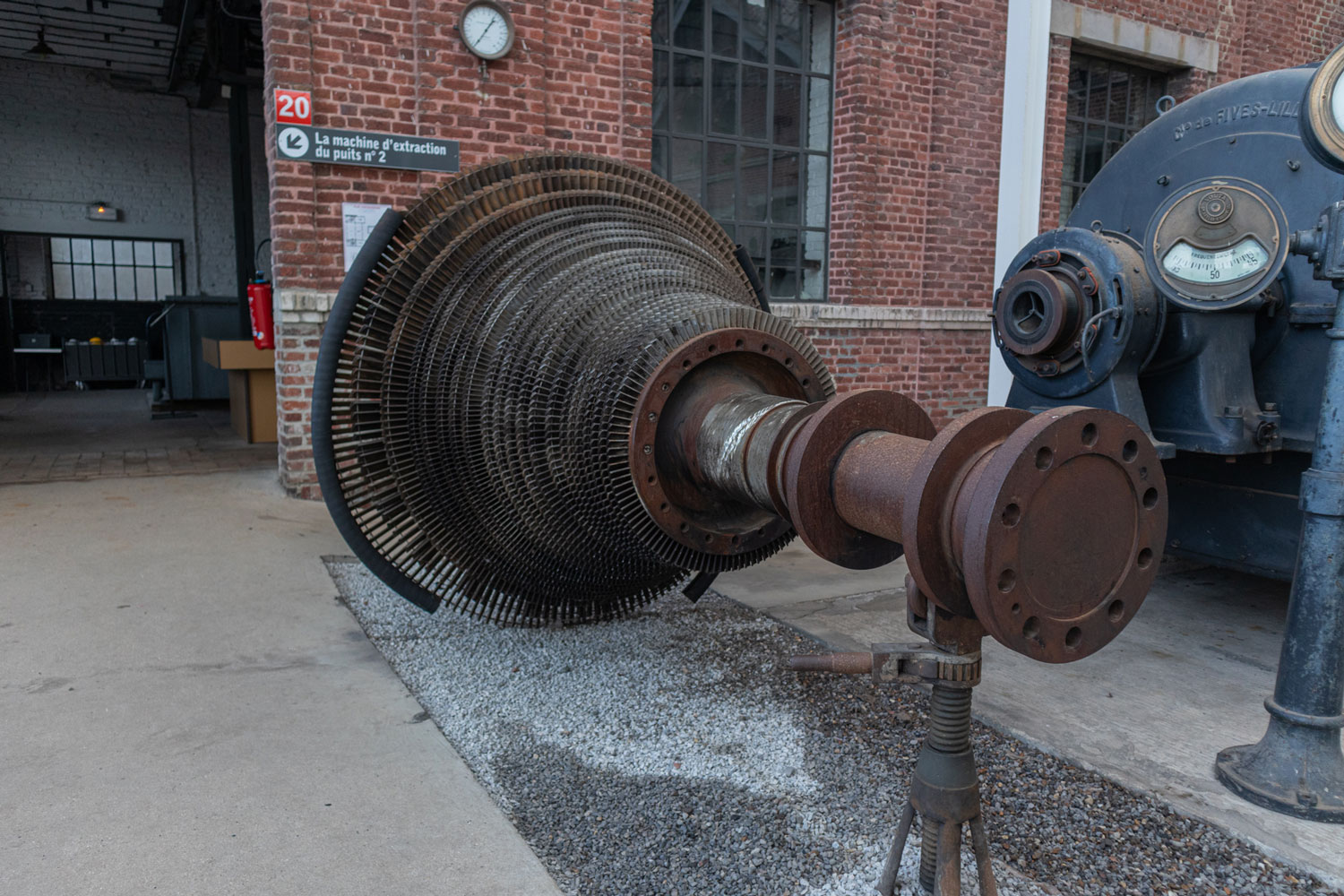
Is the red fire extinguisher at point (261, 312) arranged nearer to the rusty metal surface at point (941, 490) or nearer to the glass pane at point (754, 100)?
the glass pane at point (754, 100)

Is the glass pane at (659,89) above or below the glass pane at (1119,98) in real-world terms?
below

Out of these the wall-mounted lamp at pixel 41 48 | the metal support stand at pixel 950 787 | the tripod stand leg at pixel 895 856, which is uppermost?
the wall-mounted lamp at pixel 41 48

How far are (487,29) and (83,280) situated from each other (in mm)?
11778

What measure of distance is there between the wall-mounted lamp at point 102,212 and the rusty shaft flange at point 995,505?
49.1 ft

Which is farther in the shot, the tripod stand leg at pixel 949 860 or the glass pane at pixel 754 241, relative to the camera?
the glass pane at pixel 754 241

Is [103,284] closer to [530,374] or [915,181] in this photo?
[915,181]

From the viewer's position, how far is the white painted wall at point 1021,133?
7.76m

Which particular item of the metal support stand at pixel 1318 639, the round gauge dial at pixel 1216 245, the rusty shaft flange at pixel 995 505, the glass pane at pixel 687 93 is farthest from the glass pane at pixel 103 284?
the metal support stand at pixel 1318 639

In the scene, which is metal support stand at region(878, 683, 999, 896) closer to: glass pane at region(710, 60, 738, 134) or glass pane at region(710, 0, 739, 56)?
glass pane at region(710, 60, 738, 134)

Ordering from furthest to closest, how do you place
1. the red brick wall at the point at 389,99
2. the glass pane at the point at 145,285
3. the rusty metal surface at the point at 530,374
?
the glass pane at the point at 145,285 < the red brick wall at the point at 389,99 < the rusty metal surface at the point at 530,374

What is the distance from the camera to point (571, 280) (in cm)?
263

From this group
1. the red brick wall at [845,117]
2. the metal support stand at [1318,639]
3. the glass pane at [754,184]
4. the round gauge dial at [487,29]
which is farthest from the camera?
the glass pane at [754,184]

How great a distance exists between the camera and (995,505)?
1.31m

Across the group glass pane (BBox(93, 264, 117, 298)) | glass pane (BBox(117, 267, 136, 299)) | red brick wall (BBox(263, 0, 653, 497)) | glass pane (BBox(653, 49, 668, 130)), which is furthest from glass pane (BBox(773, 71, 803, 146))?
glass pane (BBox(93, 264, 117, 298))
